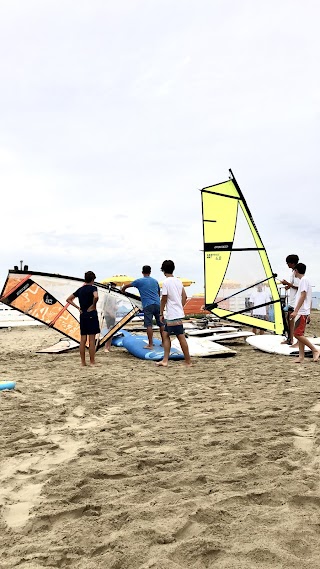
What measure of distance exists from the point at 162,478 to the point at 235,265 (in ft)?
25.3

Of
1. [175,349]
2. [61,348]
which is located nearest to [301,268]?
[175,349]

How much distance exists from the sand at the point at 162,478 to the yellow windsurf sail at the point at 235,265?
4.99 meters

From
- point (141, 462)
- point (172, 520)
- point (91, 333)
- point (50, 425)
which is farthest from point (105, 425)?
point (91, 333)

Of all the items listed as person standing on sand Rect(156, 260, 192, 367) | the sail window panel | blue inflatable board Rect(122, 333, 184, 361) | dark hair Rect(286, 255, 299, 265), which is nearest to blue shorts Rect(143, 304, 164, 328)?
blue inflatable board Rect(122, 333, 184, 361)

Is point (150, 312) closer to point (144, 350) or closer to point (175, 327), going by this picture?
point (144, 350)

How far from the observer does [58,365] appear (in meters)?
7.40

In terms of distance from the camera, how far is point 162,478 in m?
2.58

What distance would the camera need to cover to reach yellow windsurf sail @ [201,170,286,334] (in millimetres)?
9914

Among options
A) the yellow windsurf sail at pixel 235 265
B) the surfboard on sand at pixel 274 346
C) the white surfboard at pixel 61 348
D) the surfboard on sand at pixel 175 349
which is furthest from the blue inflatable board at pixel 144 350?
the yellow windsurf sail at pixel 235 265

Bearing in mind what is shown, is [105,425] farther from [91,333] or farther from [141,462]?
[91,333]

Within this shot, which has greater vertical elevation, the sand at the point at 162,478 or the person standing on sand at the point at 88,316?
the person standing on sand at the point at 88,316

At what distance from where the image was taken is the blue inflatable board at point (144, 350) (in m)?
8.08

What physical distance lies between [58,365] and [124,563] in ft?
18.9

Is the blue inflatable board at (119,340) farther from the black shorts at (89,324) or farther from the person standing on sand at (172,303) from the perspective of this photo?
the person standing on sand at (172,303)
